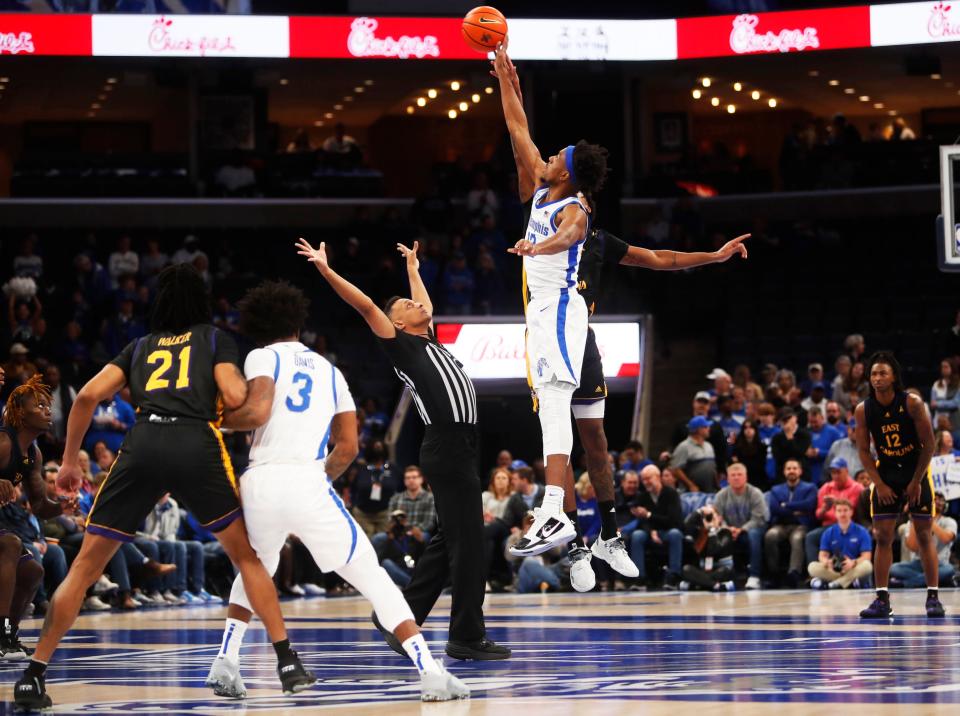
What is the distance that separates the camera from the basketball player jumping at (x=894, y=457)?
37.8ft

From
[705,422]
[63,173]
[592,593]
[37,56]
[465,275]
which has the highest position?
[37,56]

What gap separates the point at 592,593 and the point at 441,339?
6.73m

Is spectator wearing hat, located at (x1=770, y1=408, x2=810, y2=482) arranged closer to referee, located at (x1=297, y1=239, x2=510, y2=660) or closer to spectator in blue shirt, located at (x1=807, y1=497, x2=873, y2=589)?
spectator in blue shirt, located at (x1=807, y1=497, x2=873, y2=589)

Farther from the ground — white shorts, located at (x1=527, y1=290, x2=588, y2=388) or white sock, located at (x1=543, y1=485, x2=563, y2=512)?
white shorts, located at (x1=527, y1=290, x2=588, y2=388)

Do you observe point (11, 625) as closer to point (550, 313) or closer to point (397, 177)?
point (550, 313)

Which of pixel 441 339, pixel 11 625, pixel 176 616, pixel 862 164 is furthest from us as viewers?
pixel 862 164

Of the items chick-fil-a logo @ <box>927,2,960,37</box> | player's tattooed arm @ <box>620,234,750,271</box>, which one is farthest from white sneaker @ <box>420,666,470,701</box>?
chick-fil-a logo @ <box>927,2,960,37</box>

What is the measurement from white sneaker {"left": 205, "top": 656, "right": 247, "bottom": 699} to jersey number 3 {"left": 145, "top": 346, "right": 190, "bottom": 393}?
51.6 inches

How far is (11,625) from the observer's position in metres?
9.51

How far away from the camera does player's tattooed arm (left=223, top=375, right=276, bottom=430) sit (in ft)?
22.3

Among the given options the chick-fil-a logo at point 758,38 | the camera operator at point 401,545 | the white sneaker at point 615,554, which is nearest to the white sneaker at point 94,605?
the camera operator at point 401,545

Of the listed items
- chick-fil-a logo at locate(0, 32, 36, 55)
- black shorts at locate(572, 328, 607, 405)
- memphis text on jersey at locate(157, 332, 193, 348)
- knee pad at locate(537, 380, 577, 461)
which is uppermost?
chick-fil-a logo at locate(0, 32, 36, 55)

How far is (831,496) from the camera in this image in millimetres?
15945

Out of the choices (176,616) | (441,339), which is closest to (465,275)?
(441,339)
